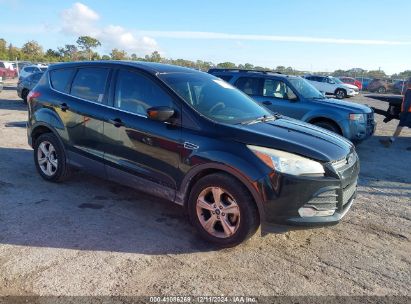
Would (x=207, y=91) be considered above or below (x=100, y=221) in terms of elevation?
above

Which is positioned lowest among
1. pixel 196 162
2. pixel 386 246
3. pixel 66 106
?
pixel 386 246

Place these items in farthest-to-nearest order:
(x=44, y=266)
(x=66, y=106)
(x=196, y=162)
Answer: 1. (x=66, y=106)
2. (x=196, y=162)
3. (x=44, y=266)

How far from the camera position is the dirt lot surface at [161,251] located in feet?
10.4

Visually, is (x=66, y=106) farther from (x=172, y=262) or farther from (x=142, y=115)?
(x=172, y=262)

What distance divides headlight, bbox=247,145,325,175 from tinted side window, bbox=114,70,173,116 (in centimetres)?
120

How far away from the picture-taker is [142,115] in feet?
14.1

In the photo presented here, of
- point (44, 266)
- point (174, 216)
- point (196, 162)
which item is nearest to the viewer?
point (44, 266)

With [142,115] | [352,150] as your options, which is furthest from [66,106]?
[352,150]

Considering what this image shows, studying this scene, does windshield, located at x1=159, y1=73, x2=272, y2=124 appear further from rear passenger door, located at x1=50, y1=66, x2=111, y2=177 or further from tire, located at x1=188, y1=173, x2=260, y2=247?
rear passenger door, located at x1=50, y1=66, x2=111, y2=177

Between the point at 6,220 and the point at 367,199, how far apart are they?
468cm

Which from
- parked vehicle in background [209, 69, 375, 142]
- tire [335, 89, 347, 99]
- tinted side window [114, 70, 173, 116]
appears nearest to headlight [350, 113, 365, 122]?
parked vehicle in background [209, 69, 375, 142]

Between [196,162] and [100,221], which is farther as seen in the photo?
[100,221]

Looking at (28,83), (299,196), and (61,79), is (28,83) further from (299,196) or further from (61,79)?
(299,196)

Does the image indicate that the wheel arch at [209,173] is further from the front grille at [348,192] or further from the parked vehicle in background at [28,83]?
the parked vehicle in background at [28,83]
